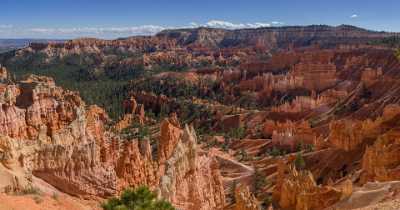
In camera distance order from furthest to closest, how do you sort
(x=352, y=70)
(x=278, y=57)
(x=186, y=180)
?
(x=278, y=57) → (x=352, y=70) → (x=186, y=180)

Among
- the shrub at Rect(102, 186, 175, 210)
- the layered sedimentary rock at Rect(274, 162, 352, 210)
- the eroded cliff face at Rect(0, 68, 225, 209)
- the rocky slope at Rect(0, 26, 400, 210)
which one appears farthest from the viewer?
the layered sedimentary rock at Rect(274, 162, 352, 210)

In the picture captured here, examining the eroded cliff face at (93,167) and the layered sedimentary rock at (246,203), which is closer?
the eroded cliff face at (93,167)

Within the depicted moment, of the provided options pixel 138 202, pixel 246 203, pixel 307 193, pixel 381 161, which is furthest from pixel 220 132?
pixel 138 202

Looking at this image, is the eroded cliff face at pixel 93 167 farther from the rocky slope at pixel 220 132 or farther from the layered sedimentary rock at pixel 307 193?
the layered sedimentary rock at pixel 307 193

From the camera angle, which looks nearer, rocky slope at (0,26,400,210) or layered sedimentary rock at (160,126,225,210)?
layered sedimentary rock at (160,126,225,210)

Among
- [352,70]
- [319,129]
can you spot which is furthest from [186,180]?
[352,70]

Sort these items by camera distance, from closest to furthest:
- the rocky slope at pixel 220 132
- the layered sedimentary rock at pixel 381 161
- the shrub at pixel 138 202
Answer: the shrub at pixel 138 202
the rocky slope at pixel 220 132
the layered sedimentary rock at pixel 381 161

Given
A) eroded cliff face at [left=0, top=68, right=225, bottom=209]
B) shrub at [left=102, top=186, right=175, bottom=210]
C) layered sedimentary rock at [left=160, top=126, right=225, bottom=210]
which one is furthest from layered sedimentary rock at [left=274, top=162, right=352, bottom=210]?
shrub at [left=102, top=186, right=175, bottom=210]

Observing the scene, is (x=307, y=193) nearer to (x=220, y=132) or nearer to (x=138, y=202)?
(x=138, y=202)

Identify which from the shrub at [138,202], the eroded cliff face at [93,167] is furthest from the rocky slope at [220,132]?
the shrub at [138,202]

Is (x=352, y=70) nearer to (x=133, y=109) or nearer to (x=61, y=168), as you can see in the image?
(x=133, y=109)

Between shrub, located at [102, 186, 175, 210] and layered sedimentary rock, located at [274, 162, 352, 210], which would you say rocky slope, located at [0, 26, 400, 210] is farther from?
shrub, located at [102, 186, 175, 210]
